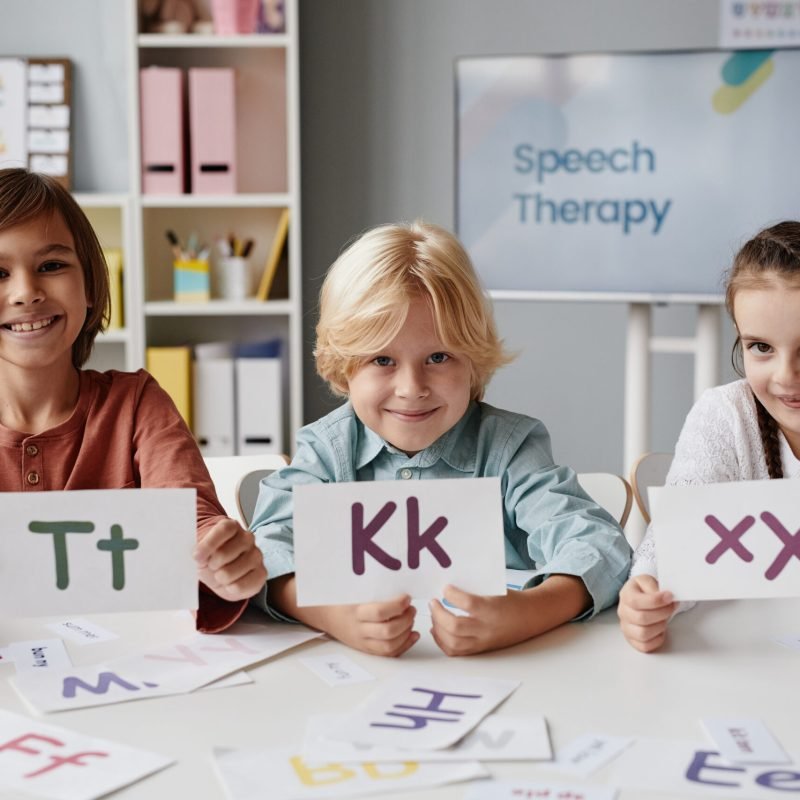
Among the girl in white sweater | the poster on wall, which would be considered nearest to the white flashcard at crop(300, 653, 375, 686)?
the girl in white sweater

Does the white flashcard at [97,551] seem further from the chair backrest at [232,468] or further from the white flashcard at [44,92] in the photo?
the white flashcard at [44,92]

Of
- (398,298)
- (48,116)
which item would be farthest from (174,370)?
(398,298)

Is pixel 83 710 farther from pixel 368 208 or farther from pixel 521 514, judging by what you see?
pixel 368 208

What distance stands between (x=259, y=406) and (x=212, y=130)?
85 centimetres

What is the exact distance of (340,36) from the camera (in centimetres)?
Result: 353

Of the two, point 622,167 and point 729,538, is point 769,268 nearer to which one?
point 729,538

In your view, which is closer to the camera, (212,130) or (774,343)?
(774,343)

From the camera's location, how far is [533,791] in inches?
29.6

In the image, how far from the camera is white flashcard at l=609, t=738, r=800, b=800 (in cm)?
75

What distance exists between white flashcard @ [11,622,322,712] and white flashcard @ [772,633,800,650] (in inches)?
17.9

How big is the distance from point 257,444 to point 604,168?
4.38ft

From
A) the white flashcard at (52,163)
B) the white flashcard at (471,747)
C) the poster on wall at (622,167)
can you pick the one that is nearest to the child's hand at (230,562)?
the white flashcard at (471,747)

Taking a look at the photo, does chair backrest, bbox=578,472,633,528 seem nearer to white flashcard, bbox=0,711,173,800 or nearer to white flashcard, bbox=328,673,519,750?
white flashcard, bbox=328,673,519,750

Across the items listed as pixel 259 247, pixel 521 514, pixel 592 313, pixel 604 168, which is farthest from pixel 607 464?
pixel 521 514
